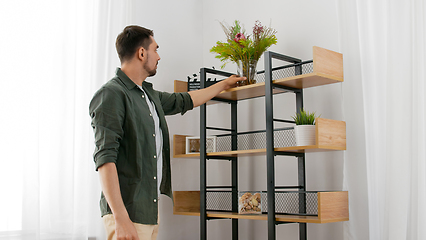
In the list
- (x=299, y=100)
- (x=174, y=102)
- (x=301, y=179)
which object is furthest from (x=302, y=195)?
(x=174, y=102)

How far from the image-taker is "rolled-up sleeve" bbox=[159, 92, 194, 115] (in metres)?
1.93

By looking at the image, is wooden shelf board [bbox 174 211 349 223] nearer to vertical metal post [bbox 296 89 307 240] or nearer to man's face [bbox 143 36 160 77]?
vertical metal post [bbox 296 89 307 240]

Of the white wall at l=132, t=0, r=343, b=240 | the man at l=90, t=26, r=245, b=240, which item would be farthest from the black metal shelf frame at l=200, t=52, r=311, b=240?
the man at l=90, t=26, r=245, b=240

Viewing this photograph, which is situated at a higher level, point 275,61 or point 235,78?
point 275,61

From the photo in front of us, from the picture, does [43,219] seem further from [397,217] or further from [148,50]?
[397,217]

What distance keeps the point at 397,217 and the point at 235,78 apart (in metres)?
1.03

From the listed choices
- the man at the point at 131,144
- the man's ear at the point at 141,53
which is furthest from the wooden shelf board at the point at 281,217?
the man's ear at the point at 141,53

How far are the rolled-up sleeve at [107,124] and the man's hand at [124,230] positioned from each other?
0.20 meters

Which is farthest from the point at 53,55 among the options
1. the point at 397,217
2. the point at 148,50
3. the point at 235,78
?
the point at 397,217

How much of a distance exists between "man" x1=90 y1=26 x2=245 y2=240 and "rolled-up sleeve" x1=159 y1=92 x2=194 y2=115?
0.50 feet

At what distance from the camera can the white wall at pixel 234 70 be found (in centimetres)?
226

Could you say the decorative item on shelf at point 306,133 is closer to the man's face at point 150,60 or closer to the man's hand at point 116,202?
the man's face at point 150,60

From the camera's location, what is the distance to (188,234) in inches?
113

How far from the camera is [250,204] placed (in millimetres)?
2170
